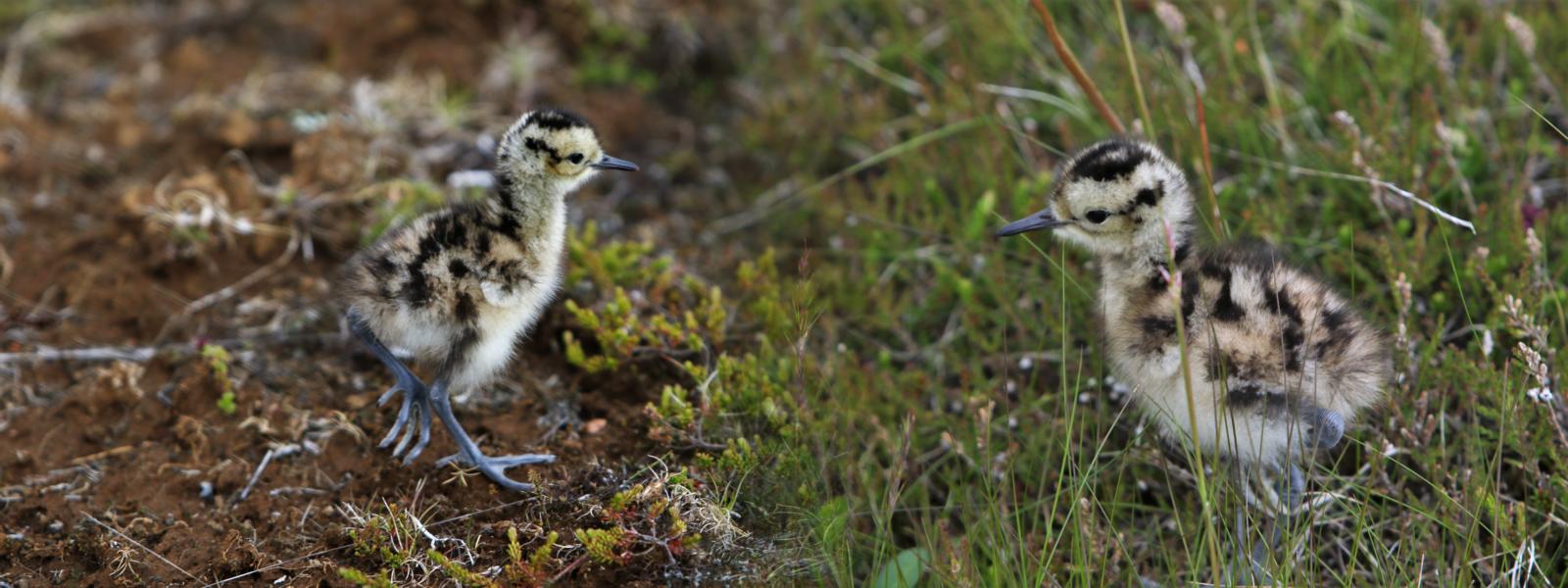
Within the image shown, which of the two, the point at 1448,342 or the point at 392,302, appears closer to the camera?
the point at 392,302

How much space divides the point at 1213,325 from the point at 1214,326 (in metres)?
0.03

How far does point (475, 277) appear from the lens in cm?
368

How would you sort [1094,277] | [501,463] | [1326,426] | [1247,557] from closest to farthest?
[1247,557] → [1326,426] → [501,463] → [1094,277]

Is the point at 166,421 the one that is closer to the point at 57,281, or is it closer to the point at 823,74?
the point at 57,281

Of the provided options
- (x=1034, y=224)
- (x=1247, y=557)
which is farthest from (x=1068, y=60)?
(x=1247, y=557)

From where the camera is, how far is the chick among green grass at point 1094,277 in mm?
3539

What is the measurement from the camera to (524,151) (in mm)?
3793

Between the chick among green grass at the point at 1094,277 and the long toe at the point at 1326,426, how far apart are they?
11 centimetres

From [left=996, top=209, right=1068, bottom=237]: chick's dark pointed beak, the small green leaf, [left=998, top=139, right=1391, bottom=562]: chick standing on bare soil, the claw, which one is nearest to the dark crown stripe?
[left=998, top=139, right=1391, bottom=562]: chick standing on bare soil

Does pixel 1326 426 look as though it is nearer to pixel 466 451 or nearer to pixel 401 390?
pixel 466 451

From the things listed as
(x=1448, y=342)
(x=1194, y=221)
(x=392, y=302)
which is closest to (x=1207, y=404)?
(x=1194, y=221)

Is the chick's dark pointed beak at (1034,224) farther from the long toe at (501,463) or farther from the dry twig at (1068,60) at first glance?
the long toe at (501,463)

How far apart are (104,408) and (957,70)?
3.50 metres

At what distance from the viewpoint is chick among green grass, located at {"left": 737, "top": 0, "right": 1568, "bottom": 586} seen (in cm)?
354
